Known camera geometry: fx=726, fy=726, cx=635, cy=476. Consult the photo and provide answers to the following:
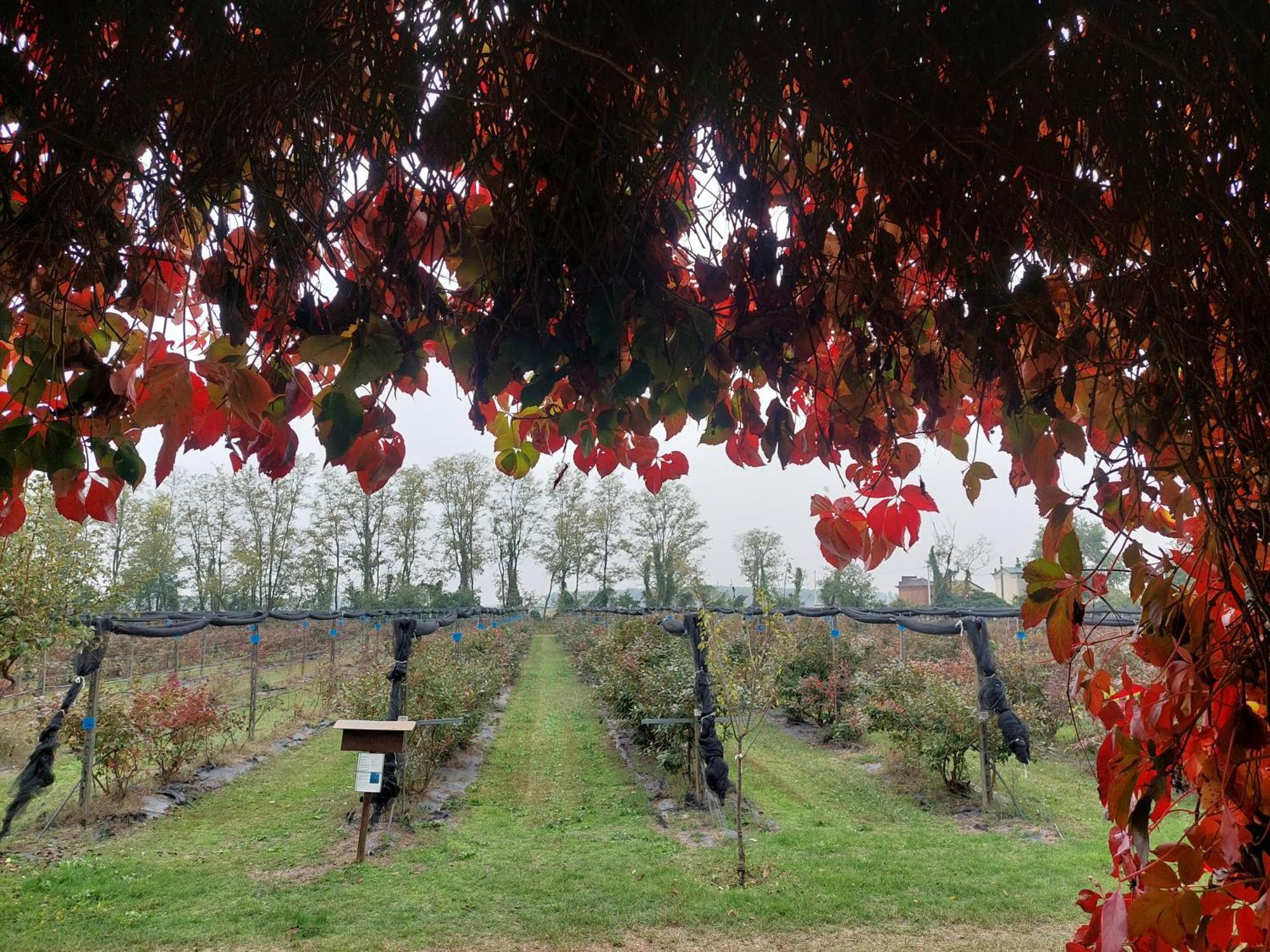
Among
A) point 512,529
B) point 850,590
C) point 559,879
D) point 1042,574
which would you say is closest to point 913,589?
point 850,590

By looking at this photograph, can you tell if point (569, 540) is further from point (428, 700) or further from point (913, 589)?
point (428, 700)

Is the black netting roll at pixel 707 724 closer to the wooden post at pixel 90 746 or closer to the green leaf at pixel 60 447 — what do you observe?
the wooden post at pixel 90 746

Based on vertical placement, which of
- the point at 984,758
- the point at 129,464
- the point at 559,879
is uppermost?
the point at 129,464

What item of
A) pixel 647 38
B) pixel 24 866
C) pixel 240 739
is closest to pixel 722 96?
pixel 647 38

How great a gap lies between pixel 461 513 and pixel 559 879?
2396cm

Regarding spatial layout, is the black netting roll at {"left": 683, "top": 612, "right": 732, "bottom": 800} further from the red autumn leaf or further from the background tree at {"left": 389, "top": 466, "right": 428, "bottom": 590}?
the background tree at {"left": 389, "top": 466, "right": 428, "bottom": 590}

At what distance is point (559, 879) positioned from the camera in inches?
181

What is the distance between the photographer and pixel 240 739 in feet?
28.0

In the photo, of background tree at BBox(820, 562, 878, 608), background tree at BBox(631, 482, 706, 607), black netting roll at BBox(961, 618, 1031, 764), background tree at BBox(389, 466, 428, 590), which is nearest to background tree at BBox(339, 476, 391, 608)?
background tree at BBox(389, 466, 428, 590)

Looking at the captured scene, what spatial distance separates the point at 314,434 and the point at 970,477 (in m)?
0.92

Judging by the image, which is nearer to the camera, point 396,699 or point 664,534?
point 396,699

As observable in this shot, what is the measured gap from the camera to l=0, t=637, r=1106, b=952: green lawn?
3900 mm

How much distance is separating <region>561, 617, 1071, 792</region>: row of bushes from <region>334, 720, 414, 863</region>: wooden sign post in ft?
8.39

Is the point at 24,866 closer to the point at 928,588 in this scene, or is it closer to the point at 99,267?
the point at 99,267
